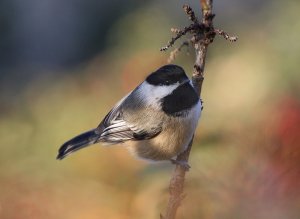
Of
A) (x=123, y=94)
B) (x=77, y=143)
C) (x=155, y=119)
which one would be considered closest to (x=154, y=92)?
(x=155, y=119)

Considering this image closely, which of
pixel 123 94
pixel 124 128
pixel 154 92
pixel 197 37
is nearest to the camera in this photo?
pixel 197 37

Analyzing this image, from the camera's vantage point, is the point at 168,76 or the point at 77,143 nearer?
the point at 168,76

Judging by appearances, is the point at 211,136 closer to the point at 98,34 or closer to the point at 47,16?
the point at 98,34

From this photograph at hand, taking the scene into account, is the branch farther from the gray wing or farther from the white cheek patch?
the gray wing

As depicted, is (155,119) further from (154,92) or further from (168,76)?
(168,76)

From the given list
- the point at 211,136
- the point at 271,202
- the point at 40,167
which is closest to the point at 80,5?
the point at 40,167

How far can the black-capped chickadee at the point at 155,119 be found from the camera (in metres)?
1.41

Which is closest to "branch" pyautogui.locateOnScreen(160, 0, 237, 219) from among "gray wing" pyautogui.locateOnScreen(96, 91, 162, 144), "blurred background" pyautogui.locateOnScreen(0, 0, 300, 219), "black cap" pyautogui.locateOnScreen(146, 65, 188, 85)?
"blurred background" pyautogui.locateOnScreen(0, 0, 300, 219)

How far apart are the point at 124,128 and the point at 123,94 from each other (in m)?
0.80

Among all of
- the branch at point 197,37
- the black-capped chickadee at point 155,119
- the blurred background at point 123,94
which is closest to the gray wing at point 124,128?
the black-capped chickadee at point 155,119

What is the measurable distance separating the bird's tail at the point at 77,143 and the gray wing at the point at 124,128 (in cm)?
3

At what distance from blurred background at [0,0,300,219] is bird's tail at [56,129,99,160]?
5.5 inches

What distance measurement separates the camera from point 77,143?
5.61 feet

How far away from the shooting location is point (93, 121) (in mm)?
2438
